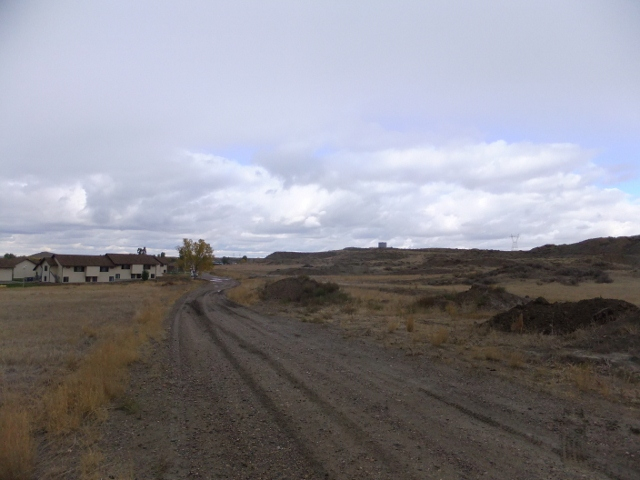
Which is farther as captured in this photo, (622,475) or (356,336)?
(356,336)

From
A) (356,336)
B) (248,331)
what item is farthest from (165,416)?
(248,331)

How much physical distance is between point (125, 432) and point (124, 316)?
21.0 m

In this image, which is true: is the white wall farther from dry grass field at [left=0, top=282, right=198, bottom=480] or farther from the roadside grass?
the roadside grass

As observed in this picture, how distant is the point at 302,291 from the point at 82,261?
6802 cm

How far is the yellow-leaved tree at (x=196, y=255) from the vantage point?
9956 centimetres

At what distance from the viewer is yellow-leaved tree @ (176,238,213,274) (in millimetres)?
99562

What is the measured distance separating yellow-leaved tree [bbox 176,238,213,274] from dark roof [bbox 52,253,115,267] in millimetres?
13838

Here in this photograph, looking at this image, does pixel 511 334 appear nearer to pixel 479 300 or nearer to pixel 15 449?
pixel 479 300

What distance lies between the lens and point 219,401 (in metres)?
9.27

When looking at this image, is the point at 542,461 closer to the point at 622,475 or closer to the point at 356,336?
the point at 622,475

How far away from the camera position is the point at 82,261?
91.6 metres

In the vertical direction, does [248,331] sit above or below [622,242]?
below

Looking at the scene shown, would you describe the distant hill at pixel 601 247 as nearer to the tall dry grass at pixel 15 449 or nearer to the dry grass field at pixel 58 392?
the dry grass field at pixel 58 392

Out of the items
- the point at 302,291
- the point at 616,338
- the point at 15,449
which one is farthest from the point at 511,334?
the point at 302,291
